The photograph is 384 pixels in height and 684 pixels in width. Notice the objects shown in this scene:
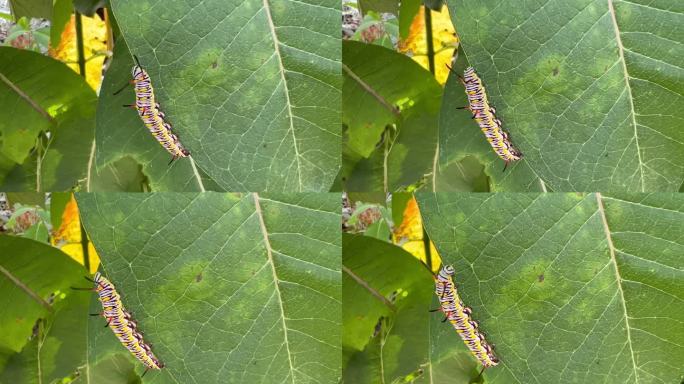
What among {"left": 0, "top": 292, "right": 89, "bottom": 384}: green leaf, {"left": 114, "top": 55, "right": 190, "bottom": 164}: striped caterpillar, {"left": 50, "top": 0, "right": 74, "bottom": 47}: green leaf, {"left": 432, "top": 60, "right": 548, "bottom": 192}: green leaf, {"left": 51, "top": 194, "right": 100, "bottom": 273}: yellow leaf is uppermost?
{"left": 50, "top": 0, "right": 74, "bottom": 47}: green leaf

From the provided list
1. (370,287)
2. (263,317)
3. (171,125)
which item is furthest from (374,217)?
(171,125)

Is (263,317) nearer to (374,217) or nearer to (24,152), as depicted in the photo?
(374,217)

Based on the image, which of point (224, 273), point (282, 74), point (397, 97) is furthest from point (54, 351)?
point (397, 97)

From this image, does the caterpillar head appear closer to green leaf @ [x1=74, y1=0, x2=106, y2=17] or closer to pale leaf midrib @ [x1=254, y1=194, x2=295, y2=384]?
pale leaf midrib @ [x1=254, y1=194, x2=295, y2=384]

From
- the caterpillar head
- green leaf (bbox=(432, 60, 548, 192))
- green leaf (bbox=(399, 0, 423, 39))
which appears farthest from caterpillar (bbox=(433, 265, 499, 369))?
green leaf (bbox=(399, 0, 423, 39))

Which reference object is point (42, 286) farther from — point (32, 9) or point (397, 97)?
point (397, 97)

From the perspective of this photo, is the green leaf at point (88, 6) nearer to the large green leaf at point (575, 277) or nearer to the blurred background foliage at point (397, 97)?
the blurred background foliage at point (397, 97)

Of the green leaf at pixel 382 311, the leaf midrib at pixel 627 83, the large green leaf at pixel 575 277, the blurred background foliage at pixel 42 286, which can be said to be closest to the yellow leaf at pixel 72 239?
the blurred background foliage at pixel 42 286
